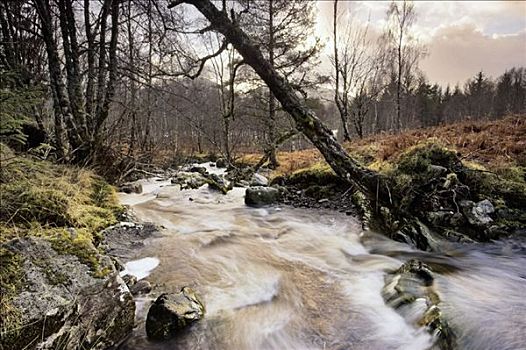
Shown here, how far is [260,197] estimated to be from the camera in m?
8.25

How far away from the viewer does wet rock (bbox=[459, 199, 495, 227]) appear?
18.2 ft

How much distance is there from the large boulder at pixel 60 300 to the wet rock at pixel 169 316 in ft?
0.72

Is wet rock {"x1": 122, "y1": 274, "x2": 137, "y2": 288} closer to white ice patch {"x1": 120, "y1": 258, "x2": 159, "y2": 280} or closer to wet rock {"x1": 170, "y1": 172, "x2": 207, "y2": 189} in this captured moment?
white ice patch {"x1": 120, "y1": 258, "x2": 159, "y2": 280}

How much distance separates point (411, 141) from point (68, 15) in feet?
29.6

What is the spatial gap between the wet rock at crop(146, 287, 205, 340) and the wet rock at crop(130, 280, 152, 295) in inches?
23.6

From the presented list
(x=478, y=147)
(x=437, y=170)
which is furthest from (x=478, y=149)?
(x=437, y=170)

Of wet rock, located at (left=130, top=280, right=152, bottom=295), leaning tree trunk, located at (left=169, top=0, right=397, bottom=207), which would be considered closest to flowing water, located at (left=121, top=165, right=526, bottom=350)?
wet rock, located at (left=130, top=280, right=152, bottom=295)

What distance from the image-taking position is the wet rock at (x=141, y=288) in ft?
12.2

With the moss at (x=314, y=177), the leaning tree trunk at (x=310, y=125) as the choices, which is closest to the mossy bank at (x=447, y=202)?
the leaning tree trunk at (x=310, y=125)

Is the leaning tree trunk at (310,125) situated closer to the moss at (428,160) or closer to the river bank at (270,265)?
the river bank at (270,265)

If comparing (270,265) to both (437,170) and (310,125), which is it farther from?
(437,170)

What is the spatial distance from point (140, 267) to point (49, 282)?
6.26 ft

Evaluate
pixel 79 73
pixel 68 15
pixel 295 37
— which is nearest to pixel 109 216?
pixel 79 73

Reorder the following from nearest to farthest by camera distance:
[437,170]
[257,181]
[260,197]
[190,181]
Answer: [437,170]
[260,197]
[190,181]
[257,181]
